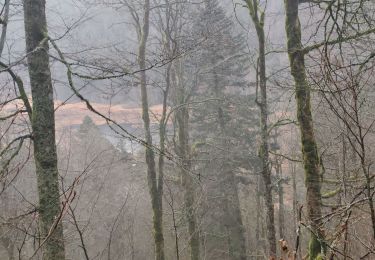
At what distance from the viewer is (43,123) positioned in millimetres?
5277

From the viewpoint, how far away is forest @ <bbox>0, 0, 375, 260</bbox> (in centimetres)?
458

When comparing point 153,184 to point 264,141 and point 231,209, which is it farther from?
point 231,209

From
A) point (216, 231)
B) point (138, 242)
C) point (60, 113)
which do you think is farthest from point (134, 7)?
point (60, 113)

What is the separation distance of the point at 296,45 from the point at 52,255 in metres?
4.78

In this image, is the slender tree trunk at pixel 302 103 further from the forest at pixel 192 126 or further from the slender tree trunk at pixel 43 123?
the slender tree trunk at pixel 43 123

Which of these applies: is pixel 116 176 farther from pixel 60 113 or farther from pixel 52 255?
pixel 60 113

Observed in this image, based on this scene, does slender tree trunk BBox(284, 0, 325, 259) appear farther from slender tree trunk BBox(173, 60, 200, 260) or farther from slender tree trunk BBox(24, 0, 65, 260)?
slender tree trunk BBox(173, 60, 200, 260)

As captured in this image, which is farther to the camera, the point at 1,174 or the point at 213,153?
the point at 213,153

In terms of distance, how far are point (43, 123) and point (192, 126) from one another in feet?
52.9

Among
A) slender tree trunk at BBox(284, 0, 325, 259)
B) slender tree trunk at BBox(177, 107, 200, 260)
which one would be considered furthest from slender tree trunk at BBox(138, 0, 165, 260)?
slender tree trunk at BBox(284, 0, 325, 259)

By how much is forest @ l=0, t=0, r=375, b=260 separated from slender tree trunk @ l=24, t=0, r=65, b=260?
0.04ft

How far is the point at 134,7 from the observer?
39.5 feet

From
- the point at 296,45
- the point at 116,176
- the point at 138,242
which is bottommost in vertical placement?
the point at 138,242

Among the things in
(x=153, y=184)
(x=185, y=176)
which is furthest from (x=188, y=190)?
(x=153, y=184)
